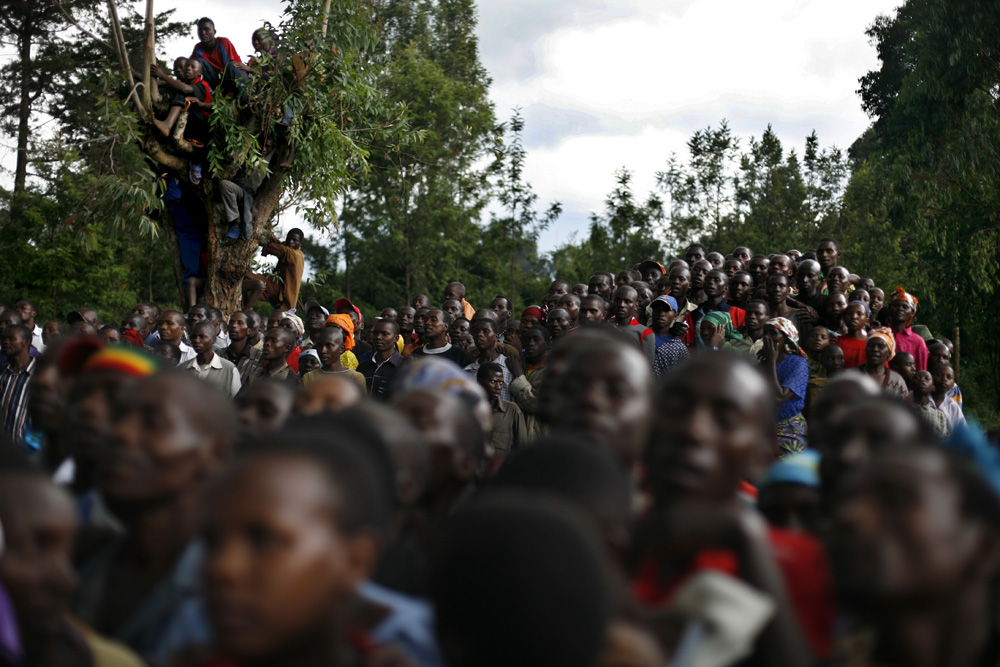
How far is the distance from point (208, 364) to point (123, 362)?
4.10 meters

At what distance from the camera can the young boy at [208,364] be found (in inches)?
258

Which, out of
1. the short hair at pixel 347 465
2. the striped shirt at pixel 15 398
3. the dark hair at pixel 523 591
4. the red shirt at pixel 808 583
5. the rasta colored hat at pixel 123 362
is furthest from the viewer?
the striped shirt at pixel 15 398

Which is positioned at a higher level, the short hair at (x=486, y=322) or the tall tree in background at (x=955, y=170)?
the tall tree in background at (x=955, y=170)

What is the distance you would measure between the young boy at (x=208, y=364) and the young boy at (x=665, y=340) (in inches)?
127

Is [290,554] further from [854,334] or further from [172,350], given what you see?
[854,334]

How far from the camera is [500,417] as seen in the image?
5.79 meters

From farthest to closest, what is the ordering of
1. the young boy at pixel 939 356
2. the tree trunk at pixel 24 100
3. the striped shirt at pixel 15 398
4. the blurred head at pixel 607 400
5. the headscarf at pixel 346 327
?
the tree trunk at pixel 24 100, the headscarf at pixel 346 327, the young boy at pixel 939 356, the striped shirt at pixel 15 398, the blurred head at pixel 607 400

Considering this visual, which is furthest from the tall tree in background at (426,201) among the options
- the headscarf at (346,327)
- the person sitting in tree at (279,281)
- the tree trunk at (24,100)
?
the headscarf at (346,327)

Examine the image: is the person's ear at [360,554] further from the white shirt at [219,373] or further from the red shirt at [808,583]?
the white shirt at [219,373]

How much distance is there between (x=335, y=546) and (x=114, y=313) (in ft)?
59.0

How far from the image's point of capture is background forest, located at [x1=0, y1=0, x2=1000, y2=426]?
11.9m

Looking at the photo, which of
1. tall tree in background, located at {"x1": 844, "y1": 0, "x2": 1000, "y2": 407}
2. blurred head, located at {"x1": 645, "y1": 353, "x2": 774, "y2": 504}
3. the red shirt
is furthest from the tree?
the red shirt

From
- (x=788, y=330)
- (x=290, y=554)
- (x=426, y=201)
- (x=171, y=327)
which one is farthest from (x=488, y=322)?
(x=426, y=201)

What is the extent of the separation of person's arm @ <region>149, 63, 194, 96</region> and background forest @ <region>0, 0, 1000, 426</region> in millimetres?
473
